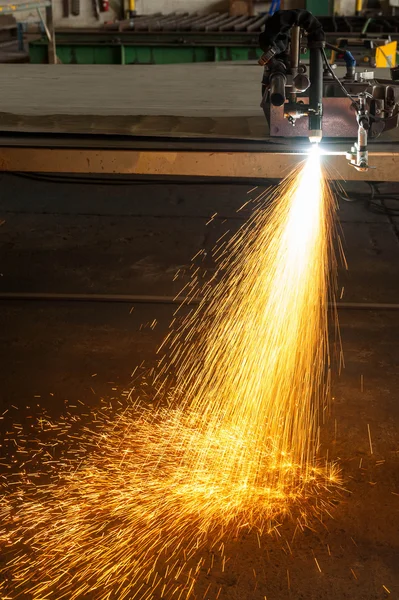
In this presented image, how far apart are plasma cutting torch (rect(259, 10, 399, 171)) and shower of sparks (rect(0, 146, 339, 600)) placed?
0.44 ft

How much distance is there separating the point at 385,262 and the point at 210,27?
3.54 m

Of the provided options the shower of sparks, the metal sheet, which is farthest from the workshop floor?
the metal sheet

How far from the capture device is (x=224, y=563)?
1.68 m

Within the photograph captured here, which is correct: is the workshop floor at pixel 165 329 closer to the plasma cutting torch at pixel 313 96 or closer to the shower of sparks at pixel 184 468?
the shower of sparks at pixel 184 468

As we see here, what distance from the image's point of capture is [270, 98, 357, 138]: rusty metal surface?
6.82 ft

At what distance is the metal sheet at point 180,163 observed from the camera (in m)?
2.03

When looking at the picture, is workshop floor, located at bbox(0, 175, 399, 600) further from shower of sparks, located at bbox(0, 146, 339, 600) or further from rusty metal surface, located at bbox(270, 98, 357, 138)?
rusty metal surface, located at bbox(270, 98, 357, 138)

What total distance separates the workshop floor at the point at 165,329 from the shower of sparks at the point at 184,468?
9 cm

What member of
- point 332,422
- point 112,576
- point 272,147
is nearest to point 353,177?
point 272,147

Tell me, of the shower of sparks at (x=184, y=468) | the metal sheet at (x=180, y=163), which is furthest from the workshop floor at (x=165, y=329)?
the metal sheet at (x=180, y=163)

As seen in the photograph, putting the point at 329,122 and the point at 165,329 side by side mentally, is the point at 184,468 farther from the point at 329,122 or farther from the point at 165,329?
the point at 329,122

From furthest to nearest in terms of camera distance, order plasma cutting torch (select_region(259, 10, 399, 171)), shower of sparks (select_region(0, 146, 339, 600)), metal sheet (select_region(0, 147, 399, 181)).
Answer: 1. metal sheet (select_region(0, 147, 399, 181))
2. plasma cutting torch (select_region(259, 10, 399, 171))
3. shower of sparks (select_region(0, 146, 339, 600))

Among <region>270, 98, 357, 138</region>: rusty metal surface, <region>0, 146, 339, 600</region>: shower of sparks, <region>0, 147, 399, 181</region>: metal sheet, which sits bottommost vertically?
<region>0, 146, 339, 600</region>: shower of sparks

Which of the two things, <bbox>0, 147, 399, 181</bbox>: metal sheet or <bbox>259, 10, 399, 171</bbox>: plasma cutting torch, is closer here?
<bbox>259, 10, 399, 171</bbox>: plasma cutting torch
